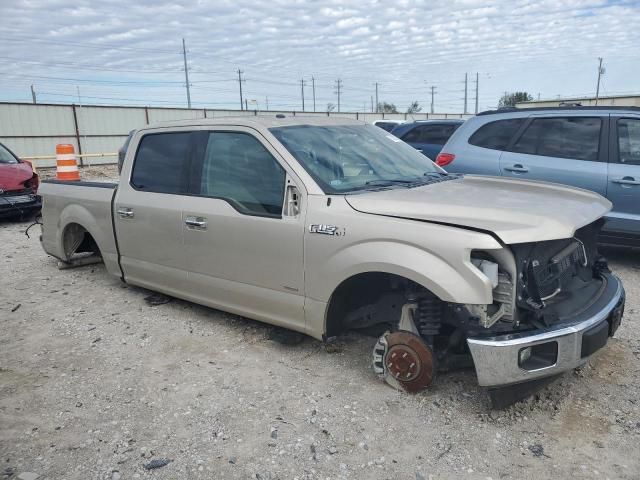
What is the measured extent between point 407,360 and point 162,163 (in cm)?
276

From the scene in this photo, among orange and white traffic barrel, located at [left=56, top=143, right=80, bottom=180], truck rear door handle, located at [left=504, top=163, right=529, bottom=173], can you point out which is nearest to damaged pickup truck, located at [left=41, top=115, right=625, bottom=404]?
truck rear door handle, located at [left=504, top=163, right=529, bottom=173]

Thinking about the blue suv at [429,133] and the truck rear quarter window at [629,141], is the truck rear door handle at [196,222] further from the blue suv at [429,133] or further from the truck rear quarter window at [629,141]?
the blue suv at [429,133]

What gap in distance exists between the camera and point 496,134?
21.2 feet

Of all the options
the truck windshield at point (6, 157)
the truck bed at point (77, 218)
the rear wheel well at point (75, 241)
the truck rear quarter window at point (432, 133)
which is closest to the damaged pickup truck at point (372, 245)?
the truck bed at point (77, 218)

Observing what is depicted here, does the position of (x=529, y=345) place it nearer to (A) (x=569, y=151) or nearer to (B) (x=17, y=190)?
(A) (x=569, y=151)

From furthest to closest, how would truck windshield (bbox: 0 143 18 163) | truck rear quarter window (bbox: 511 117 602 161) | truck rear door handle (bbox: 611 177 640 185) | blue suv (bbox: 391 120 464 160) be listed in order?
1. blue suv (bbox: 391 120 464 160)
2. truck windshield (bbox: 0 143 18 163)
3. truck rear quarter window (bbox: 511 117 602 161)
4. truck rear door handle (bbox: 611 177 640 185)

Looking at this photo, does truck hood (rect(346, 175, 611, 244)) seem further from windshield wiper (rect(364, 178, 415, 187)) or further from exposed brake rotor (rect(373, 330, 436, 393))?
exposed brake rotor (rect(373, 330, 436, 393))

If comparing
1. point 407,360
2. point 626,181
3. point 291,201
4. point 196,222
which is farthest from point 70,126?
point 407,360

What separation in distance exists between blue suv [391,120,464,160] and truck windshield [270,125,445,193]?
6.17 meters

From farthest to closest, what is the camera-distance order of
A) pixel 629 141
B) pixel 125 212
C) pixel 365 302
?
pixel 629 141, pixel 125 212, pixel 365 302

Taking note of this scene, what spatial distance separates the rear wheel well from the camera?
5.86m

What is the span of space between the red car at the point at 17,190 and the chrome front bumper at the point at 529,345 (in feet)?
29.9

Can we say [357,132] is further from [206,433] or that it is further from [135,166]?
[206,433]

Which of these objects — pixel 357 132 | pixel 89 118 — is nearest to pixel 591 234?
pixel 357 132
